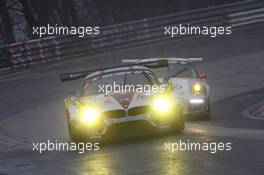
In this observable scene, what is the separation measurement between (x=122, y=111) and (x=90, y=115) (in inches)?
22.8

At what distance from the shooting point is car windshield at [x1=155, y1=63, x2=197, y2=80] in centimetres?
1814

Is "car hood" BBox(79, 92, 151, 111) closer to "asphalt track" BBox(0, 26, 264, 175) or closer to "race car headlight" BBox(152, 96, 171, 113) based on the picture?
"race car headlight" BBox(152, 96, 171, 113)

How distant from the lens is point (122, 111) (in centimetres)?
1341

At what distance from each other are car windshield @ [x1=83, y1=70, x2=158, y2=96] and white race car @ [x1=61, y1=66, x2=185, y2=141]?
24 mm

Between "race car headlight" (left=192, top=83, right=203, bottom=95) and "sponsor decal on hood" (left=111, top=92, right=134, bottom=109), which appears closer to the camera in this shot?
"sponsor decal on hood" (left=111, top=92, right=134, bottom=109)

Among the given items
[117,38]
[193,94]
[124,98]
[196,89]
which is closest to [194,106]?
[193,94]

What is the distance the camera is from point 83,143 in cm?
1395

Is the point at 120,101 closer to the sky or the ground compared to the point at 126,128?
closer to the sky

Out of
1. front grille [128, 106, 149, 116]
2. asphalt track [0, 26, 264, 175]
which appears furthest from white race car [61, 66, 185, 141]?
asphalt track [0, 26, 264, 175]

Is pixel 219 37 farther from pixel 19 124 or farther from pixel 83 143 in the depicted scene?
pixel 83 143

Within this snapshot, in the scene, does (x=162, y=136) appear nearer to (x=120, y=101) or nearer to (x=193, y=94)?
(x=120, y=101)

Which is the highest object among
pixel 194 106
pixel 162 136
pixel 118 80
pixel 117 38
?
pixel 117 38

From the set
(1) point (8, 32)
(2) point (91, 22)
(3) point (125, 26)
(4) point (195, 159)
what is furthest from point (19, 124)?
(2) point (91, 22)

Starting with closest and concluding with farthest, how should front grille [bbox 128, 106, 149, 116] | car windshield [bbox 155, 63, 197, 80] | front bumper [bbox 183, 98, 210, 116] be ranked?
1. front grille [bbox 128, 106, 149, 116]
2. front bumper [bbox 183, 98, 210, 116]
3. car windshield [bbox 155, 63, 197, 80]
